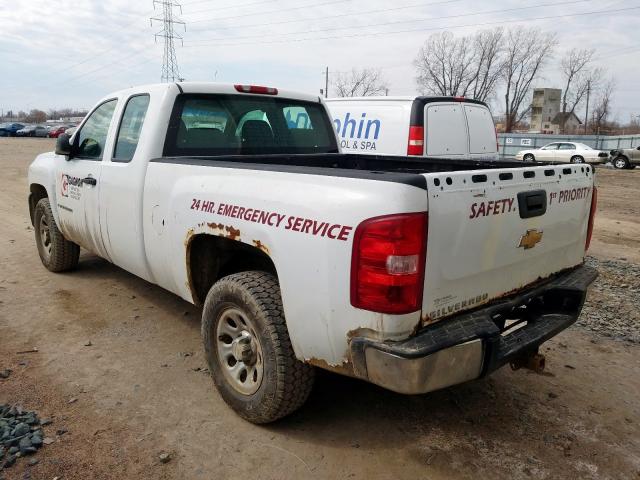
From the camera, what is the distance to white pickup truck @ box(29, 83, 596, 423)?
7.41 feet

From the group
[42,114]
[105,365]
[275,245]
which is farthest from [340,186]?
[42,114]

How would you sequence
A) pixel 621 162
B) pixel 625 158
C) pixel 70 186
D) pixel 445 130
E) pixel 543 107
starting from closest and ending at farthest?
pixel 70 186 < pixel 445 130 < pixel 625 158 < pixel 621 162 < pixel 543 107

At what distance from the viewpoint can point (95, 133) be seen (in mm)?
4758

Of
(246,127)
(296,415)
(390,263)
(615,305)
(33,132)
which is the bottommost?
(296,415)

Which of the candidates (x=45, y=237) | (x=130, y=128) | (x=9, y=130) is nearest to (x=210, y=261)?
(x=130, y=128)

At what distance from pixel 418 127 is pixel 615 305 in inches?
128

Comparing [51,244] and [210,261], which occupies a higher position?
[210,261]

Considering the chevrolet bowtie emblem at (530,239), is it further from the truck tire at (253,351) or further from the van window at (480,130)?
the van window at (480,130)

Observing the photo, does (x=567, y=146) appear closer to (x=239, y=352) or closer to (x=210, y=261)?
(x=210, y=261)

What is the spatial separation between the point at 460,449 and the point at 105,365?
247cm

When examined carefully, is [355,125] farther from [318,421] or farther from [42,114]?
[42,114]

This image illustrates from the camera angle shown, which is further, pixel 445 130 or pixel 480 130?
pixel 480 130

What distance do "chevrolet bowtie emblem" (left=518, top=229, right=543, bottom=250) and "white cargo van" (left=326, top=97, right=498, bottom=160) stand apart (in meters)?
4.16

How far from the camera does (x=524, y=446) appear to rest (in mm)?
2871
